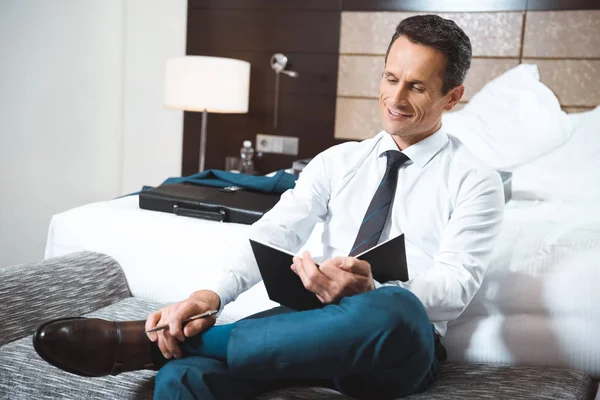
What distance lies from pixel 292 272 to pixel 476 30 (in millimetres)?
2527

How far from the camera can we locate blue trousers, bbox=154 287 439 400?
1.09 meters

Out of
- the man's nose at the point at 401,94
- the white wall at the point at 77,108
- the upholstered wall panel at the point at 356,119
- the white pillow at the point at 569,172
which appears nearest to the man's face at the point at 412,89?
the man's nose at the point at 401,94

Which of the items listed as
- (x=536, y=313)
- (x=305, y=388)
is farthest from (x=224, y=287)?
(x=536, y=313)

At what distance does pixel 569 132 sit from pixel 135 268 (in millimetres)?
2050

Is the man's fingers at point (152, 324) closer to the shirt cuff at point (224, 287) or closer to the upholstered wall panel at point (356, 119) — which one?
the shirt cuff at point (224, 287)

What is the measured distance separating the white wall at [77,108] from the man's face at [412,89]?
8.45 feet

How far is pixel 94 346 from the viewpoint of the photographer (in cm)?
120

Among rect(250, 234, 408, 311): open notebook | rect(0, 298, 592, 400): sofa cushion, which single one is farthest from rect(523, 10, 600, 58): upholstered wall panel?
rect(250, 234, 408, 311): open notebook

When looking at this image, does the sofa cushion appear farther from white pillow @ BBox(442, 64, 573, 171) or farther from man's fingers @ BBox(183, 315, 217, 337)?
white pillow @ BBox(442, 64, 573, 171)

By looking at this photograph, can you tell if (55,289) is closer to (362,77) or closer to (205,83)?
(205,83)

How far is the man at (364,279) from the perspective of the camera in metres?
1.11

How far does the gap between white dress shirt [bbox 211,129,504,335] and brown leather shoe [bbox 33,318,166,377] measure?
7.9 inches

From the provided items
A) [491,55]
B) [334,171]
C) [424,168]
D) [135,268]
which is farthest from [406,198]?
[491,55]

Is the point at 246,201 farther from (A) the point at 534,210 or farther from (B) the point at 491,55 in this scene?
(B) the point at 491,55
